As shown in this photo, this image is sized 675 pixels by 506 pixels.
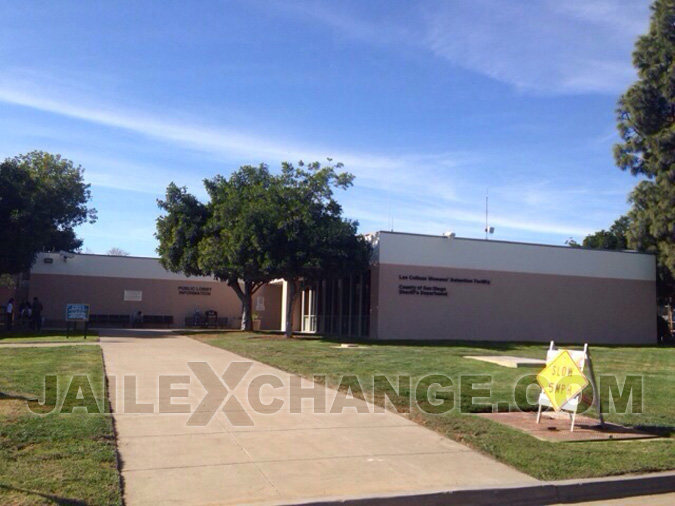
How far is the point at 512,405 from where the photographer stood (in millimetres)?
11664

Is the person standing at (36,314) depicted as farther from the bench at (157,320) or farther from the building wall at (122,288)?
the bench at (157,320)

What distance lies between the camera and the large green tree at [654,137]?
3422 centimetres

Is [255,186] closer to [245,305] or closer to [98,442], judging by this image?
[245,305]

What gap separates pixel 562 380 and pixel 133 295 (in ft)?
125

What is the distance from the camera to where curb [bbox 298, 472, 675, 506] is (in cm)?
664

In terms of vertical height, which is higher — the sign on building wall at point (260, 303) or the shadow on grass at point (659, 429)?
the sign on building wall at point (260, 303)

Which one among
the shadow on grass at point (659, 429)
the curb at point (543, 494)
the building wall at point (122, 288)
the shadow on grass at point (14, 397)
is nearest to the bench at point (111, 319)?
the building wall at point (122, 288)

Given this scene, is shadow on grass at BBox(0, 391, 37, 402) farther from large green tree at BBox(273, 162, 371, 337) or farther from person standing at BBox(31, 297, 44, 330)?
person standing at BBox(31, 297, 44, 330)

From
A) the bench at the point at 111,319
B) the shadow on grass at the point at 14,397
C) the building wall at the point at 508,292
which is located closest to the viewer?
the shadow on grass at the point at 14,397

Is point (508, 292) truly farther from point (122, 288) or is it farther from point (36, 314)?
point (122, 288)

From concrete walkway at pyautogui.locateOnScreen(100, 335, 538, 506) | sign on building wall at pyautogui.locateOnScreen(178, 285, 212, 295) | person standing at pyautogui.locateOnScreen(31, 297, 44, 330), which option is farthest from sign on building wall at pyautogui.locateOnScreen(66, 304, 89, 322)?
sign on building wall at pyautogui.locateOnScreen(178, 285, 212, 295)

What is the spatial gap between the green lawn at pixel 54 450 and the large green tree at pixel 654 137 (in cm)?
3033

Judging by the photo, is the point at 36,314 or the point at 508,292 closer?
the point at 508,292

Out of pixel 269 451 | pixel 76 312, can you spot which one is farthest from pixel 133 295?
pixel 269 451
